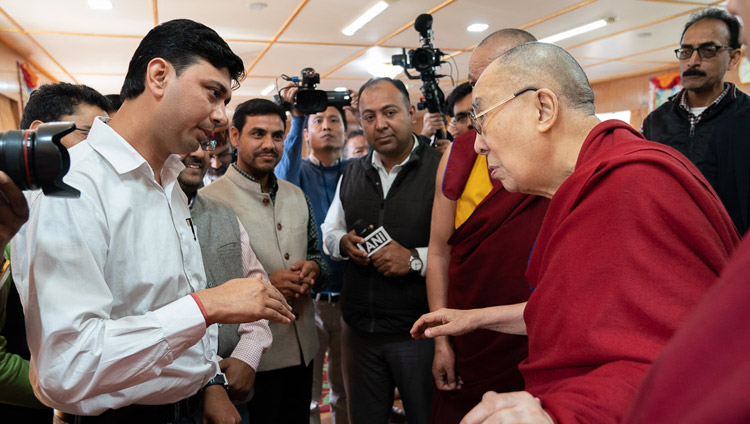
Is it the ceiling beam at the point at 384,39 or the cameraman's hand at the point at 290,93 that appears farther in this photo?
the ceiling beam at the point at 384,39

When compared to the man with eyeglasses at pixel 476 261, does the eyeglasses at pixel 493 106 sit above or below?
above

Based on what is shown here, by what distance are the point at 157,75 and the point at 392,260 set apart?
1.13 metres

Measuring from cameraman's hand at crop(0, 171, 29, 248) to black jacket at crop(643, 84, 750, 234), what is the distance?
241 centimetres

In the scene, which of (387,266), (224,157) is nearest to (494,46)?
(387,266)

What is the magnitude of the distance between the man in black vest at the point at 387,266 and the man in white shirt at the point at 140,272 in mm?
831

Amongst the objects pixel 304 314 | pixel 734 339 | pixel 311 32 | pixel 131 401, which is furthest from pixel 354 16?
pixel 734 339

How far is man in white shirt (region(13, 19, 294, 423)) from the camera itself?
0.88m

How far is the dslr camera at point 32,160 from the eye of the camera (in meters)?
0.72

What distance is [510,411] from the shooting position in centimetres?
70

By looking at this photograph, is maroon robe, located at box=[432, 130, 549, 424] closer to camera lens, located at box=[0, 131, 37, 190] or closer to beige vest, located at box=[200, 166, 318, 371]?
beige vest, located at box=[200, 166, 318, 371]

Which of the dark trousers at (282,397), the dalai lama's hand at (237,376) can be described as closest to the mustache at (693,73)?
the dark trousers at (282,397)

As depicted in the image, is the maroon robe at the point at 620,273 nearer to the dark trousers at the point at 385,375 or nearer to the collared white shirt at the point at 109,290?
the collared white shirt at the point at 109,290

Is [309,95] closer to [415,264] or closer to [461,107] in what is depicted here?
[461,107]

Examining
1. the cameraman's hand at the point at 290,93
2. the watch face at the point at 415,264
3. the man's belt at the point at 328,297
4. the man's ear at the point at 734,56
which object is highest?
the man's ear at the point at 734,56
